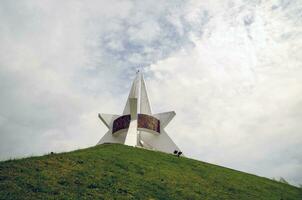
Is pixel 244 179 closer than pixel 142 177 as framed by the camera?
No

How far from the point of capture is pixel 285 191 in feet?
62.3

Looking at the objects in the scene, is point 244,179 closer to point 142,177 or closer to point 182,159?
point 182,159

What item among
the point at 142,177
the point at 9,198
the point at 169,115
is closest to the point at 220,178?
the point at 142,177

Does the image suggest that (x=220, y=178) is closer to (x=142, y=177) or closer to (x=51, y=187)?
(x=142, y=177)

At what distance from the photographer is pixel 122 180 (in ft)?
43.2

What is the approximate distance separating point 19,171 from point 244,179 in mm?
12961

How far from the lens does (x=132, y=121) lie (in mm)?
36094

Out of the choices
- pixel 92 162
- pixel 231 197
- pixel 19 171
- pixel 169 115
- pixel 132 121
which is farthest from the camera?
pixel 169 115

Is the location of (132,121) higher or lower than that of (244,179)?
higher

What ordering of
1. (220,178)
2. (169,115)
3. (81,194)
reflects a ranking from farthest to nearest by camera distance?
(169,115), (220,178), (81,194)

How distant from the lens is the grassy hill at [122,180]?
1064cm

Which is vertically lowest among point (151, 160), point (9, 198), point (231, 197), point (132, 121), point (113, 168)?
point (9, 198)

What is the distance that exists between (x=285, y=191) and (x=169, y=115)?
22.4 metres

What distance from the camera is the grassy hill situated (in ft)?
34.9
